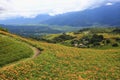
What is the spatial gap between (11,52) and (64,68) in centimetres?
1006

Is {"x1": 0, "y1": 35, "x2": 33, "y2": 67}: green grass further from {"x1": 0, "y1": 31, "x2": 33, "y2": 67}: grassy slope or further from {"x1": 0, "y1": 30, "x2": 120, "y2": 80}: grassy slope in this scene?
{"x1": 0, "y1": 30, "x2": 120, "y2": 80}: grassy slope

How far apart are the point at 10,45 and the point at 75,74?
15.9 metres

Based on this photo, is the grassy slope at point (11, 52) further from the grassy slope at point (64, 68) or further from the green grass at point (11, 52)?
the grassy slope at point (64, 68)

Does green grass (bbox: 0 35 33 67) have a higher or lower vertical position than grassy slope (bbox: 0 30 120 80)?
higher

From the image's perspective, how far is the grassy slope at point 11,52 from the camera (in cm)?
4212

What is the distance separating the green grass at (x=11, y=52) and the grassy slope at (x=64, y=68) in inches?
105

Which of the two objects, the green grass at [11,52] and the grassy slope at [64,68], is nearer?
the grassy slope at [64,68]

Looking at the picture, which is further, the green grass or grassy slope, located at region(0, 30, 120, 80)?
the green grass

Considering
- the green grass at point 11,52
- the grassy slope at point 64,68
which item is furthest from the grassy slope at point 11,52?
the grassy slope at point 64,68

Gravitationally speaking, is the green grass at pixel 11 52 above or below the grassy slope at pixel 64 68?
above

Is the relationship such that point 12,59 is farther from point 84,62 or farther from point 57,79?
point 84,62

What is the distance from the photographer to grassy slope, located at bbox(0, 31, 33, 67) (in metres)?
42.1

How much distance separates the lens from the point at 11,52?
4584 centimetres

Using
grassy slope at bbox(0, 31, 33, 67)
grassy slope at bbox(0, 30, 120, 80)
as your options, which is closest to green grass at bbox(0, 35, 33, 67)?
grassy slope at bbox(0, 31, 33, 67)
